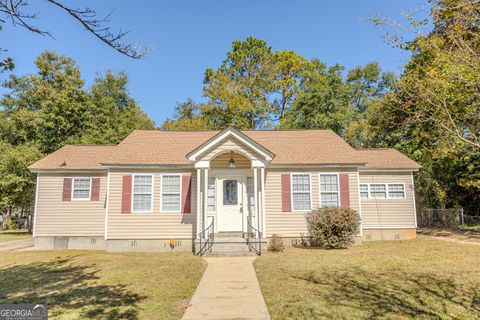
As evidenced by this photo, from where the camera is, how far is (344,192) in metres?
12.8

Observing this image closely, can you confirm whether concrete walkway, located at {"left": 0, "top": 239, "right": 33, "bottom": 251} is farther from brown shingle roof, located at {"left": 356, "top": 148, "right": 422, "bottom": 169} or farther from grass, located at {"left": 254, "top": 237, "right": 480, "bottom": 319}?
brown shingle roof, located at {"left": 356, "top": 148, "right": 422, "bottom": 169}

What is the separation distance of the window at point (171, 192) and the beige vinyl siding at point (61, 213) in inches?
129

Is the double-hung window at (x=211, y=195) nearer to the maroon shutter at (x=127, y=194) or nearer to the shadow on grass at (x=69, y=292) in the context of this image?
the maroon shutter at (x=127, y=194)

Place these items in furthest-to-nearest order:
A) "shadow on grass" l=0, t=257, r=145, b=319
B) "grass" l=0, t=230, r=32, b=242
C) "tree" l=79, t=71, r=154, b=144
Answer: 1. "tree" l=79, t=71, r=154, b=144
2. "grass" l=0, t=230, r=32, b=242
3. "shadow on grass" l=0, t=257, r=145, b=319

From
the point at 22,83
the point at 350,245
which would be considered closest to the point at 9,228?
the point at 22,83

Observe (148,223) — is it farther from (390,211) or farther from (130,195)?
(390,211)

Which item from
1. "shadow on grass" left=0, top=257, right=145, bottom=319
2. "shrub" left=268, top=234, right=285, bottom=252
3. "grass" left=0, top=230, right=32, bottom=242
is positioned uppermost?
"shrub" left=268, top=234, right=285, bottom=252

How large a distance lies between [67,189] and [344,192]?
1255 cm

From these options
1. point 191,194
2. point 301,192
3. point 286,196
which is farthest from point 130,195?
point 301,192

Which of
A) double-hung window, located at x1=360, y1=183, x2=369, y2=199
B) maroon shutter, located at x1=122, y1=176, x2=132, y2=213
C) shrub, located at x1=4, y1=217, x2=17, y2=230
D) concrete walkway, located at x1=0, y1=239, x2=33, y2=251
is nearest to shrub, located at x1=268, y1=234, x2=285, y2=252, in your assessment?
double-hung window, located at x1=360, y1=183, x2=369, y2=199

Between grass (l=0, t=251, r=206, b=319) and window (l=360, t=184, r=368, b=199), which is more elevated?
window (l=360, t=184, r=368, b=199)

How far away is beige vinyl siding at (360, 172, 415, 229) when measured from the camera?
1438 centimetres

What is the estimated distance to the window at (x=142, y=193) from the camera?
12.4 metres

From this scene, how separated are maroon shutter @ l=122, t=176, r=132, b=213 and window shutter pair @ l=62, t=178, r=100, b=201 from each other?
6.66ft
